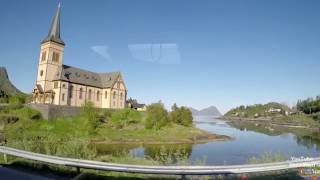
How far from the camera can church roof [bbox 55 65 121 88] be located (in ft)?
235

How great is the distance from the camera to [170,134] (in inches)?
2462

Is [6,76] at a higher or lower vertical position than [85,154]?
higher

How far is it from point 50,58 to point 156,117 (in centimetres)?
2722

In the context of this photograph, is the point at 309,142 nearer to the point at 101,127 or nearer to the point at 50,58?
the point at 101,127

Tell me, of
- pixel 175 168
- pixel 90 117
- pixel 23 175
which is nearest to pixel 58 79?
pixel 90 117

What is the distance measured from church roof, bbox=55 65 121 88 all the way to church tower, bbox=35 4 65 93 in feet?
5.72

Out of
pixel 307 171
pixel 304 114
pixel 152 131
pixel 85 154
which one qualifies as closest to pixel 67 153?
pixel 85 154

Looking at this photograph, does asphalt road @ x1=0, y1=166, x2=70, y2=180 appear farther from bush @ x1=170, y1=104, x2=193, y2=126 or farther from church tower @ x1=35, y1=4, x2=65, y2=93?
bush @ x1=170, y1=104, x2=193, y2=126

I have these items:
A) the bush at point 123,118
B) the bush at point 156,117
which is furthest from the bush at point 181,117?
the bush at point 123,118

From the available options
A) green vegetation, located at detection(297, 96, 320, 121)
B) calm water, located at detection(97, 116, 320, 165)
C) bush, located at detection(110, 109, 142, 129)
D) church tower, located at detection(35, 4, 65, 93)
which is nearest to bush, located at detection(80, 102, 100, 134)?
bush, located at detection(110, 109, 142, 129)

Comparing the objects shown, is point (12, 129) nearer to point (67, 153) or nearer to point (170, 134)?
point (170, 134)

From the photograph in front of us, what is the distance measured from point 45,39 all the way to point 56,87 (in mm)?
12262

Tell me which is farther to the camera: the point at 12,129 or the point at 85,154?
the point at 12,129

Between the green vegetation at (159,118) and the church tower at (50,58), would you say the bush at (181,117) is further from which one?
the church tower at (50,58)
